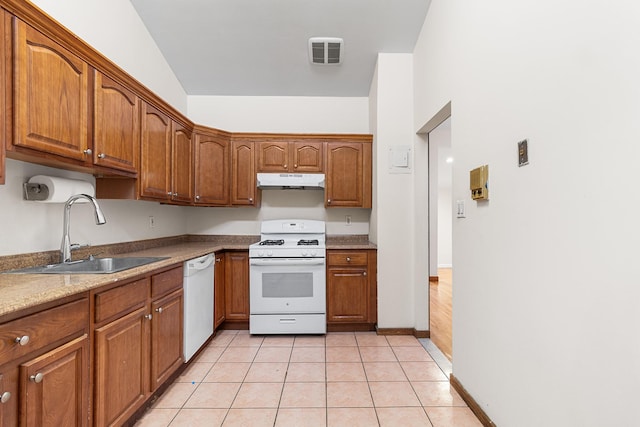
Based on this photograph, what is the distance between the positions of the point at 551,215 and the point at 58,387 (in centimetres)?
210

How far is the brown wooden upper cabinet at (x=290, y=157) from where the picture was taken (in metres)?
3.37

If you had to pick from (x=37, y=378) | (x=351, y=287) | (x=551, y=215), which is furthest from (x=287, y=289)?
(x=551, y=215)

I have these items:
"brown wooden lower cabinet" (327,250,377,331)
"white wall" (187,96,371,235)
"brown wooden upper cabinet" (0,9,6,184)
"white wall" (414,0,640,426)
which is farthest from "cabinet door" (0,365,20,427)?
"white wall" (187,96,371,235)

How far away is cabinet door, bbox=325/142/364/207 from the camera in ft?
11.0

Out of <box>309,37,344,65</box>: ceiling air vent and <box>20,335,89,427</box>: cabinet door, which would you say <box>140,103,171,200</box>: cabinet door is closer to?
<box>20,335,89,427</box>: cabinet door

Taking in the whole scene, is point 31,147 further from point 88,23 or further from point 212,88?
point 212,88

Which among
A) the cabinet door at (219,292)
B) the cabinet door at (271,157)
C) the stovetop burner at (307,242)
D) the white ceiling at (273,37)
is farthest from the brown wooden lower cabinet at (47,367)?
the white ceiling at (273,37)

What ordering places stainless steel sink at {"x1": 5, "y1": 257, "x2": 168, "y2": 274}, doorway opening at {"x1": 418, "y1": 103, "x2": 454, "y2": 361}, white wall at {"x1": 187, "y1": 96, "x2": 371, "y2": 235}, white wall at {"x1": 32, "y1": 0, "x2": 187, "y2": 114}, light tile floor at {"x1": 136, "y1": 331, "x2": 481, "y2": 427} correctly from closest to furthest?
stainless steel sink at {"x1": 5, "y1": 257, "x2": 168, "y2": 274} → light tile floor at {"x1": 136, "y1": 331, "x2": 481, "y2": 427} → white wall at {"x1": 32, "y1": 0, "x2": 187, "y2": 114} → doorway opening at {"x1": 418, "y1": 103, "x2": 454, "y2": 361} → white wall at {"x1": 187, "y1": 96, "x2": 371, "y2": 235}

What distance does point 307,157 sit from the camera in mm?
3369

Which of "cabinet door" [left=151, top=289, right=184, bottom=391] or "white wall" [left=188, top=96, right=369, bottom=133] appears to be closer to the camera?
"cabinet door" [left=151, top=289, right=184, bottom=391]

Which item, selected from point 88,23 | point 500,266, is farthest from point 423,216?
point 88,23

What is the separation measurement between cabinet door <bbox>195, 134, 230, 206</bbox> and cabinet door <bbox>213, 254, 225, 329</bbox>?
659 mm

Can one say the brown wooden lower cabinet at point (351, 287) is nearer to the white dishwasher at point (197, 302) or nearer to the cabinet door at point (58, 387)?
the white dishwasher at point (197, 302)

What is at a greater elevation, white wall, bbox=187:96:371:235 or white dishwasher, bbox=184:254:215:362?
white wall, bbox=187:96:371:235
